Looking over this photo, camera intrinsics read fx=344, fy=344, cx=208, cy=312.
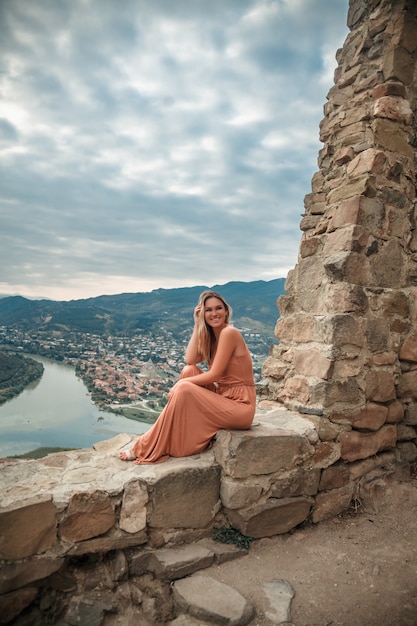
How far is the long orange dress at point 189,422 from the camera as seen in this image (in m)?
2.43

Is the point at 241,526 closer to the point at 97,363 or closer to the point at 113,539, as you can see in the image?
the point at 113,539

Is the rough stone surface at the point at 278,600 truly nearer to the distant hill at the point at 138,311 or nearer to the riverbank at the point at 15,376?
the riverbank at the point at 15,376

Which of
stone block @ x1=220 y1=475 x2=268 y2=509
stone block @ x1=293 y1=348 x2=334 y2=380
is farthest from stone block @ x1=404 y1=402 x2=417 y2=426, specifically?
stone block @ x1=220 y1=475 x2=268 y2=509

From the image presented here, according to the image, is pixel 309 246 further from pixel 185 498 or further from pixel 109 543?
pixel 109 543

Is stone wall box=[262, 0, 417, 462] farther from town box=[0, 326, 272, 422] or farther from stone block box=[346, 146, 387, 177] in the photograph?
town box=[0, 326, 272, 422]

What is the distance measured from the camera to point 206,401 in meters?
2.47

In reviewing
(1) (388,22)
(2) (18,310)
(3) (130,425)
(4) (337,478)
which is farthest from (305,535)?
(2) (18,310)

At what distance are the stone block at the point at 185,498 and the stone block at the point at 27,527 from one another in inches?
23.2

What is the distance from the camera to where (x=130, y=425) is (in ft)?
24.8


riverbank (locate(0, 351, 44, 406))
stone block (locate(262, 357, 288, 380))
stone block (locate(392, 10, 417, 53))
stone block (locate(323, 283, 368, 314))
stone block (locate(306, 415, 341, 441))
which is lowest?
riverbank (locate(0, 351, 44, 406))

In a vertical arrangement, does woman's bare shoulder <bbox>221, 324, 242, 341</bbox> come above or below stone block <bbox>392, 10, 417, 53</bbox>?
below

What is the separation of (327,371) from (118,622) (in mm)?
2067

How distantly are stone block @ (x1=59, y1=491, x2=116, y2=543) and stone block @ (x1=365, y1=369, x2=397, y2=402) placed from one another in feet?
7.03

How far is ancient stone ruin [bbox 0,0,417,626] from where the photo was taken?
193 cm
